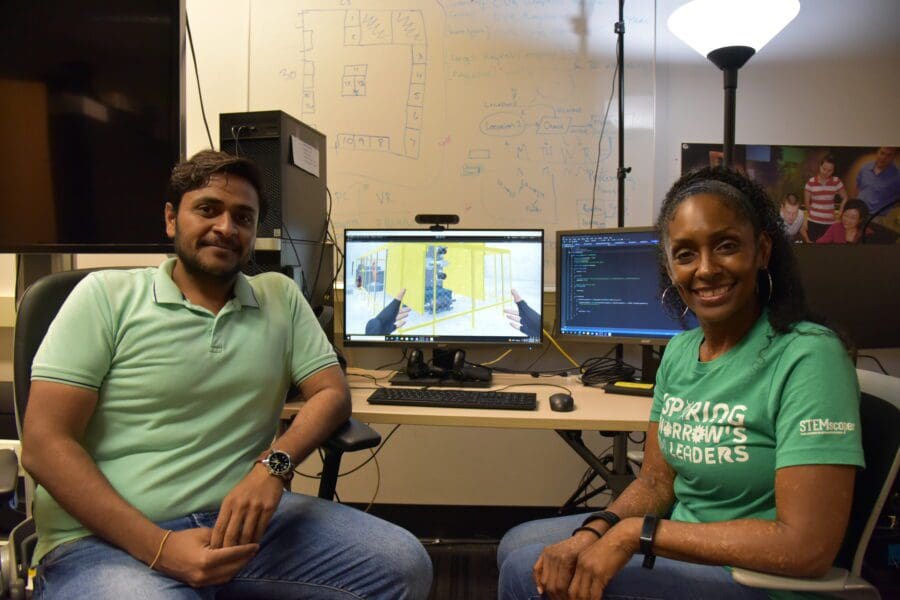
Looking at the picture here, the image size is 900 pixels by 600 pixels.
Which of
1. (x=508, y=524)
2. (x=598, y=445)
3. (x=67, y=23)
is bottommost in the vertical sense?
(x=508, y=524)

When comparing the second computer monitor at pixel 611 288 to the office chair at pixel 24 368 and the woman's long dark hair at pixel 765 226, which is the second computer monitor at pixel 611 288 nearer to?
the woman's long dark hair at pixel 765 226

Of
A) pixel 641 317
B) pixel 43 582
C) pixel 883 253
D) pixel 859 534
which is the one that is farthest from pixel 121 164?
pixel 883 253

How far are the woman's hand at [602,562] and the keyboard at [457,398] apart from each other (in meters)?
0.62

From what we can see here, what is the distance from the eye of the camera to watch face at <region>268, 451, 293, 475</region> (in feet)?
3.67

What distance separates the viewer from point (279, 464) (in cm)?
112

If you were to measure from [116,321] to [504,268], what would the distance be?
1.12m

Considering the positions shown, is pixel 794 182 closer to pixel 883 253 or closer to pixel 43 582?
pixel 883 253

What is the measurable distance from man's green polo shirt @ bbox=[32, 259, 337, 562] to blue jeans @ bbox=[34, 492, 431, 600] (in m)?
0.06

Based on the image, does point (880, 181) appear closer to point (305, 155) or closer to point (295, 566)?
point (305, 155)

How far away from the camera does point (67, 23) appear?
1571 mm

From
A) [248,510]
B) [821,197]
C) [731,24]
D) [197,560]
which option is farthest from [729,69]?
[197,560]

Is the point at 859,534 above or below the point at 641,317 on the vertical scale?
below

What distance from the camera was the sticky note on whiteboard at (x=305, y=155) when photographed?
1.64m

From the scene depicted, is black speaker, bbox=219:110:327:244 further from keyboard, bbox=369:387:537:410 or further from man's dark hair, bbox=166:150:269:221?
keyboard, bbox=369:387:537:410
